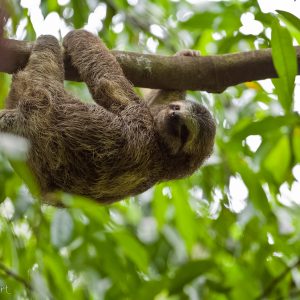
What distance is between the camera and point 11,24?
13.3ft

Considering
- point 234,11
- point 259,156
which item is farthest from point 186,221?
point 234,11

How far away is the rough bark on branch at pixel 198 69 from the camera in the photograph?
4.11 meters

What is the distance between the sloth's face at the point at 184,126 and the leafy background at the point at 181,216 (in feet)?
0.95

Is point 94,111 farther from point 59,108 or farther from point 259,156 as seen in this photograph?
point 259,156

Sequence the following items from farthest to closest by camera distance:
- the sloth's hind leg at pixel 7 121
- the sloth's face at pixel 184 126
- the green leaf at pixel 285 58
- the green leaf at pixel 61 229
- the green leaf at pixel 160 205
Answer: the sloth's face at pixel 184 126 → the green leaf at pixel 160 205 → the sloth's hind leg at pixel 7 121 → the green leaf at pixel 61 229 → the green leaf at pixel 285 58

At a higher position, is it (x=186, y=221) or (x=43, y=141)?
(x=43, y=141)

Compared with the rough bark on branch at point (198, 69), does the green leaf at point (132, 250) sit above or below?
below

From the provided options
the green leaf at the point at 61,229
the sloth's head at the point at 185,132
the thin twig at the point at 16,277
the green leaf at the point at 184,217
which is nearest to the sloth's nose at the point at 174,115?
the sloth's head at the point at 185,132

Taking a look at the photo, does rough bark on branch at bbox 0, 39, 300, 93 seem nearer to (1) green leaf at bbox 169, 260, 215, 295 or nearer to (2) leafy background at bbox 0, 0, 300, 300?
(2) leafy background at bbox 0, 0, 300, 300

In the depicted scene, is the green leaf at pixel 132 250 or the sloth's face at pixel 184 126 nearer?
the green leaf at pixel 132 250

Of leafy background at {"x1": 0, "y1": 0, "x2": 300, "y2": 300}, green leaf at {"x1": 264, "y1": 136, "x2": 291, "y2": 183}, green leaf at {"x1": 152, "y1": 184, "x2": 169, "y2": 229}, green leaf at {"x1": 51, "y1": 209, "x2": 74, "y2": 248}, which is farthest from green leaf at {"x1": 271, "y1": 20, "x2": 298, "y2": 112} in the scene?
green leaf at {"x1": 51, "y1": 209, "x2": 74, "y2": 248}

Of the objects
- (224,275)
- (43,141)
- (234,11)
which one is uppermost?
(234,11)

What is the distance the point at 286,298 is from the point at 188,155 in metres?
1.71

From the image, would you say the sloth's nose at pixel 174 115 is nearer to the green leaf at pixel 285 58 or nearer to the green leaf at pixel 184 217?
the green leaf at pixel 184 217
